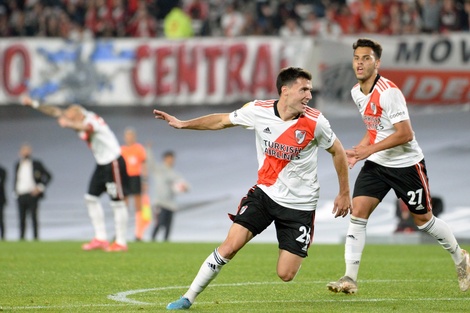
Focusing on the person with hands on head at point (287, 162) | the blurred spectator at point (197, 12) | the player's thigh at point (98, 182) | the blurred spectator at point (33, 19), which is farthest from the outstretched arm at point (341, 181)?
the blurred spectator at point (33, 19)

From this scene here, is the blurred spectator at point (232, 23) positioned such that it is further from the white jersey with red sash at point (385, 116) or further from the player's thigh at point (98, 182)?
the white jersey with red sash at point (385, 116)


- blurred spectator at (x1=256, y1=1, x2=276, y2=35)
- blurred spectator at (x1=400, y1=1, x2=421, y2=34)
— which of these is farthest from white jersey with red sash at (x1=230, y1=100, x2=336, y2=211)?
blurred spectator at (x1=256, y1=1, x2=276, y2=35)

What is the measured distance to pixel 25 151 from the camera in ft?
71.3

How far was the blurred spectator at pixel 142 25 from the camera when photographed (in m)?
24.3

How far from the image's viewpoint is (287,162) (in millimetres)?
Answer: 8508

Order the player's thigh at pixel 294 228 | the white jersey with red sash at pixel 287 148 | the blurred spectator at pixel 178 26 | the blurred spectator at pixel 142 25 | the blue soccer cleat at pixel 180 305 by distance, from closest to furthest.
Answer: the blue soccer cleat at pixel 180 305, the white jersey with red sash at pixel 287 148, the player's thigh at pixel 294 228, the blurred spectator at pixel 178 26, the blurred spectator at pixel 142 25

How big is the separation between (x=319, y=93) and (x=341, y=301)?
1329 cm

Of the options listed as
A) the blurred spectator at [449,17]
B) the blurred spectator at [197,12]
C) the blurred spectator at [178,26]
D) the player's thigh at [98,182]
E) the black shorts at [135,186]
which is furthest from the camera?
the blurred spectator at [197,12]

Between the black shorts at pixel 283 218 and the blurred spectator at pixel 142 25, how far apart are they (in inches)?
639

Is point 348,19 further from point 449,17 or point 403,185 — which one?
point 403,185

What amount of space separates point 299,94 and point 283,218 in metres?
1.07

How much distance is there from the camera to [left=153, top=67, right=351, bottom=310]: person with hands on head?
27.2 feet

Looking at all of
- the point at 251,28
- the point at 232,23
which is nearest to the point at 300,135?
the point at 251,28

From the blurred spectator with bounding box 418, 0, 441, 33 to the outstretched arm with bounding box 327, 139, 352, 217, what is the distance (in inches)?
575
